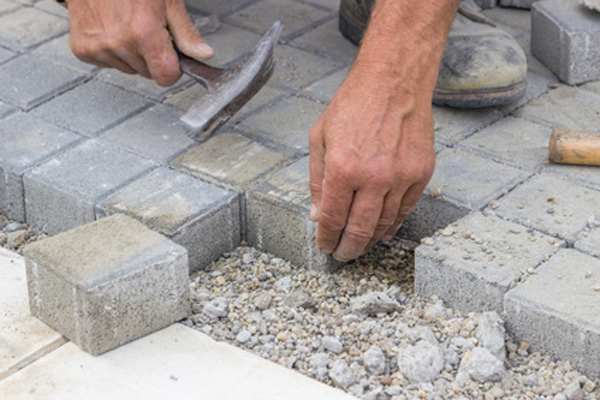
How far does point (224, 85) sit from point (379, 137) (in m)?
0.75

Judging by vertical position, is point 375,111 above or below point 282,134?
above

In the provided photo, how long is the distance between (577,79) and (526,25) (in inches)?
25.7

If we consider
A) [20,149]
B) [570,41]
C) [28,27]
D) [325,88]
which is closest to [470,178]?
[325,88]

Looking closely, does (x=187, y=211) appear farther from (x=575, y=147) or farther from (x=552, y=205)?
(x=575, y=147)

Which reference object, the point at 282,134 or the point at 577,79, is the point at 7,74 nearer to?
the point at 282,134

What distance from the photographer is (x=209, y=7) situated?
4426mm

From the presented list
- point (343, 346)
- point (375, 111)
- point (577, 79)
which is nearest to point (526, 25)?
point (577, 79)

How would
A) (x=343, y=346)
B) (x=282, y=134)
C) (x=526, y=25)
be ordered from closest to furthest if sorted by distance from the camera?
(x=343, y=346)
(x=282, y=134)
(x=526, y=25)

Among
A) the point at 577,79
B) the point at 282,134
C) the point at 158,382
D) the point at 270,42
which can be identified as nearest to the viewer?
the point at 158,382

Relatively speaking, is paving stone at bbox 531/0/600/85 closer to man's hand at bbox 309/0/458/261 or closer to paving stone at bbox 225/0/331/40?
paving stone at bbox 225/0/331/40

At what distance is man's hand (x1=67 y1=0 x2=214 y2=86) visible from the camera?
312 cm

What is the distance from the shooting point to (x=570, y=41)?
381 centimetres

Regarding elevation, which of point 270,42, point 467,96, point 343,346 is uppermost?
point 270,42

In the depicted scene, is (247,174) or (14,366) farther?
(247,174)
